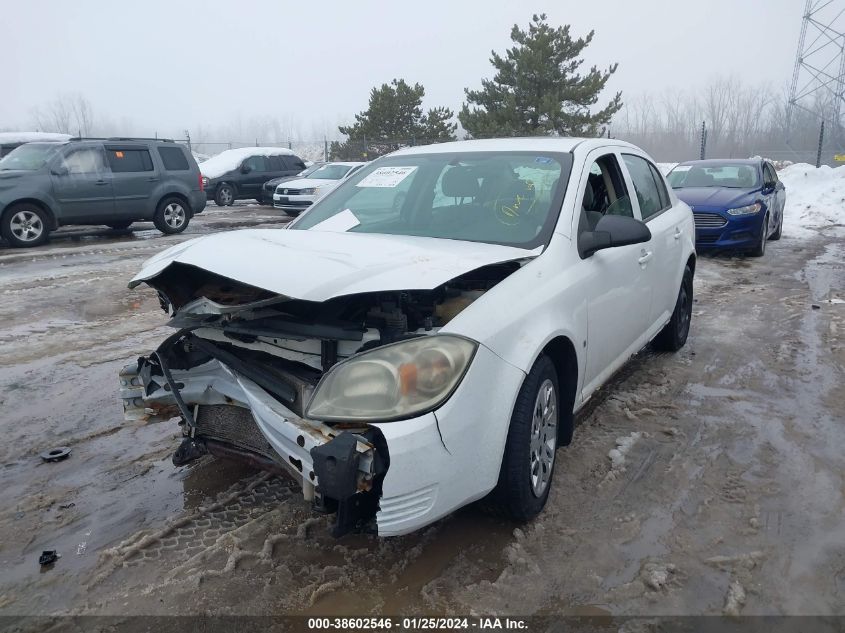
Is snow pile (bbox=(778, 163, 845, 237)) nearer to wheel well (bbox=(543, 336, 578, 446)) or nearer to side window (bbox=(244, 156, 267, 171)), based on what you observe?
wheel well (bbox=(543, 336, 578, 446))

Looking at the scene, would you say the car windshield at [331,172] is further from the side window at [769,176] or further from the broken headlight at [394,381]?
the broken headlight at [394,381]

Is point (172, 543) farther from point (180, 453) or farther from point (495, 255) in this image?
point (495, 255)

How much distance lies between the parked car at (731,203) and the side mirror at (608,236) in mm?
7886

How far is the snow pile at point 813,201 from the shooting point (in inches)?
614

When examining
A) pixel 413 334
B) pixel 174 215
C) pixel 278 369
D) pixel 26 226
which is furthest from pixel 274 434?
pixel 174 215

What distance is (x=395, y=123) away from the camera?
31047 millimetres

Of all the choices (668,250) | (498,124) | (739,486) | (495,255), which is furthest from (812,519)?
(498,124)

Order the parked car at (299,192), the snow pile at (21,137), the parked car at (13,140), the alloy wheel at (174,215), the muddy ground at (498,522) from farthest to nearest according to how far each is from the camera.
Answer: the snow pile at (21,137) < the parked car at (13,140) < the parked car at (299,192) < the alloy wheel at (174,215) < the muddy ground at (498,522)

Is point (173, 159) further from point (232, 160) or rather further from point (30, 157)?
point (232, 160)

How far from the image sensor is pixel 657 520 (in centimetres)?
308

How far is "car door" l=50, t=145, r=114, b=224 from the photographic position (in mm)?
11945

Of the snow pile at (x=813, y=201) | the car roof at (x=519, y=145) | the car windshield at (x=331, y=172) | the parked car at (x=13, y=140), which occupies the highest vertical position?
the parked car at (x=13, y=140)

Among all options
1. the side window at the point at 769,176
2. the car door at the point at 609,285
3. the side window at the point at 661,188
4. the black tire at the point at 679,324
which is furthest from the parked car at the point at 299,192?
the car door at the point at 609,285

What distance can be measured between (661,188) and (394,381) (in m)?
3.82
